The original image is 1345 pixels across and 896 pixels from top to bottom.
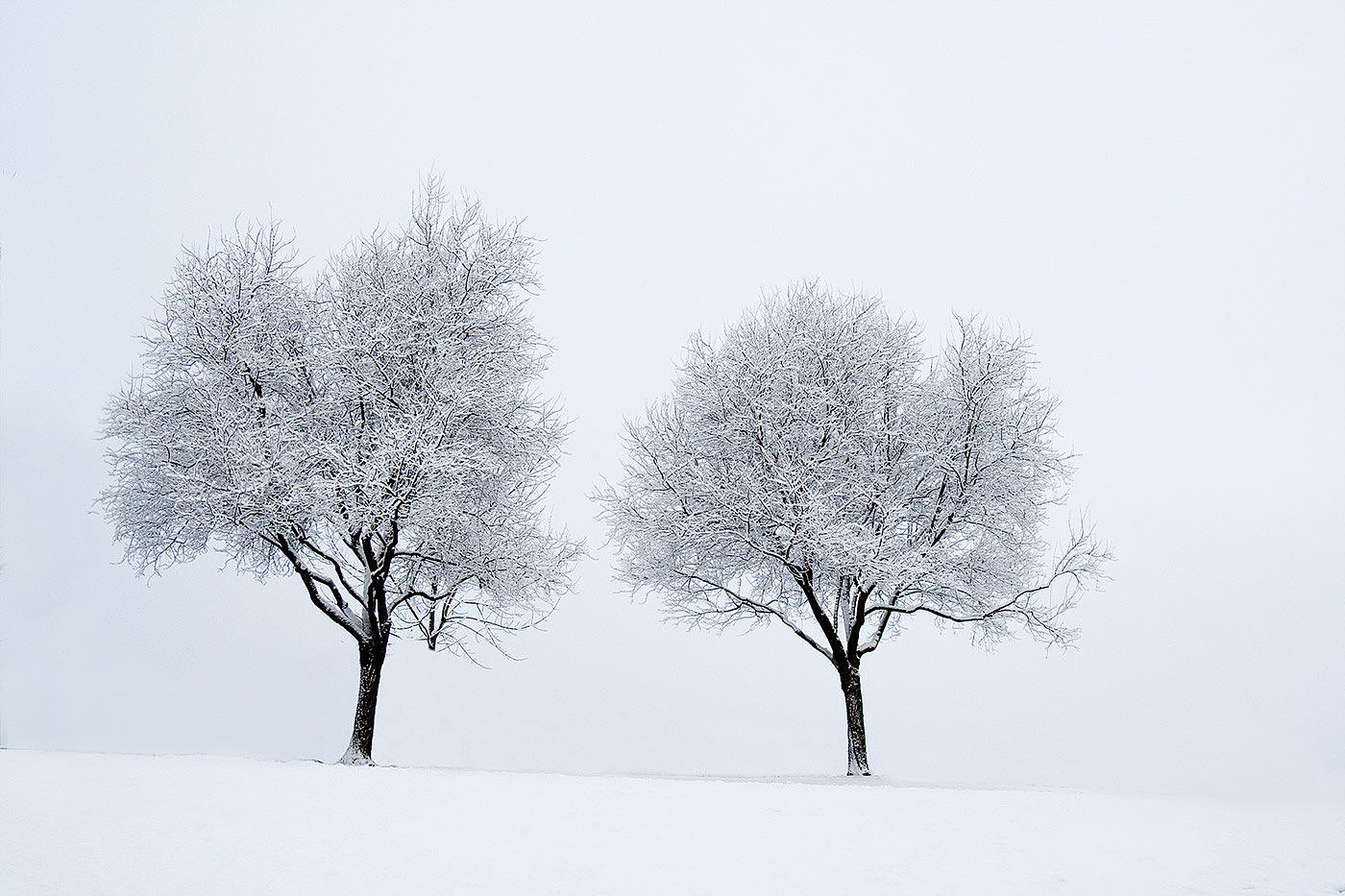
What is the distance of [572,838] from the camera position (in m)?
9.41

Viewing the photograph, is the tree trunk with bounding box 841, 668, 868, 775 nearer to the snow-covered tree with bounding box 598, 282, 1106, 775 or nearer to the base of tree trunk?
Answer: the snow-covered tree with bounding box 598, 282, 1106, 775

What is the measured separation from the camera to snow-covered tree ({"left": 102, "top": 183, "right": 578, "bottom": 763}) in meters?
16.0

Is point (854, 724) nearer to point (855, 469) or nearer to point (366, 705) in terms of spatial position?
point (855, 469)

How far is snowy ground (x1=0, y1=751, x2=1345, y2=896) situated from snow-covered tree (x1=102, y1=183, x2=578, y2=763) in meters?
5.05

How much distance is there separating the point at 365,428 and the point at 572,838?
10.4 m

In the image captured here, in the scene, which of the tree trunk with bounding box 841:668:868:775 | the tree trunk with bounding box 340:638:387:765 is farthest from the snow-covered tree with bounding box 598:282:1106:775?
the tree trunk with bounding box 340:638:387:765

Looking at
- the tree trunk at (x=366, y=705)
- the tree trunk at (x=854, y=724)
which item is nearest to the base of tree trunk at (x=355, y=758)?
the tree trunk at (x=366, y=705)

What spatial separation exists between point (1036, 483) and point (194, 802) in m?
17.8

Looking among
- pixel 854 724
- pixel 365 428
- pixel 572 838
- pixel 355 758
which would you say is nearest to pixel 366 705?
pixel 355 758

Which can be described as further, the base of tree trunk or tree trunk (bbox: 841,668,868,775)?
tree trunk (bbox: 841,668,868,775)

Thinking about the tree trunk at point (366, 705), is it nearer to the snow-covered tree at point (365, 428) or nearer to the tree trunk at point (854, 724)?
the snow-covered tree at point (365, 428)

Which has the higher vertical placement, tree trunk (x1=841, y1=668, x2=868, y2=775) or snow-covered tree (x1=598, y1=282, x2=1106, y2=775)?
snow-covered tree (x1=598, y1=282, x2=1106, y2=775)

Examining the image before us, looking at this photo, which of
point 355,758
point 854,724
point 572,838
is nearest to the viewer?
point 572,838

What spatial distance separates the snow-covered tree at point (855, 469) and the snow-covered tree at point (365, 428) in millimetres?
3331
